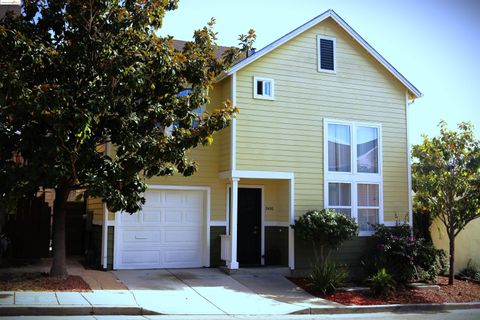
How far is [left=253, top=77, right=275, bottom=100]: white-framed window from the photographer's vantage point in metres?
15.2

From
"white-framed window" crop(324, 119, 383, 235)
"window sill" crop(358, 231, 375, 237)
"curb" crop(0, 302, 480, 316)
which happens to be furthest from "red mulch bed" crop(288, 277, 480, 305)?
"white-framed window" crop(324, 119, 383, 235)

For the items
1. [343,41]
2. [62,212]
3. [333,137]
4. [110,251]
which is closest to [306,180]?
[333,137]

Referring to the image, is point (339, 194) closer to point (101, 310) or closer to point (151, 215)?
point (151, 215)

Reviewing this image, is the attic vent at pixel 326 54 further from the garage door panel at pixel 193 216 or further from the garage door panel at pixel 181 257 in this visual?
the garage door panel at pixel 181 257

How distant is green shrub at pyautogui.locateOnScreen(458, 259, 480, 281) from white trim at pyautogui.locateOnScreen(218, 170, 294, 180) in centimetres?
677

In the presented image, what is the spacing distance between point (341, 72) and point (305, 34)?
1.68 metres

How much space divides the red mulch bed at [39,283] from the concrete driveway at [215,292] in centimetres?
119

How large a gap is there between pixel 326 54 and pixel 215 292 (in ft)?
27.4

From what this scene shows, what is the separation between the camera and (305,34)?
16047 mm

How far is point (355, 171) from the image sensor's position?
1622 cm

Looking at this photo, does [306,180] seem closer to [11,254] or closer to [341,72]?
[341,72]

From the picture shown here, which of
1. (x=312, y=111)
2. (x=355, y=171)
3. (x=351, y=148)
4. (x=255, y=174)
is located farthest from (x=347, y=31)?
(x=255, y=174)

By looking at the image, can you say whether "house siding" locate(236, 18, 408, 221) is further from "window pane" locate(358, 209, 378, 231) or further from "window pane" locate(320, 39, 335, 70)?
"window pane" locate(358, 209, 378, 231)

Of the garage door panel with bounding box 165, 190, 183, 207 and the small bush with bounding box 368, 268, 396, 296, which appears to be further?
the garage door panel with bounding box 165, 190, 183, 207
